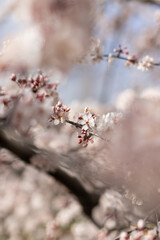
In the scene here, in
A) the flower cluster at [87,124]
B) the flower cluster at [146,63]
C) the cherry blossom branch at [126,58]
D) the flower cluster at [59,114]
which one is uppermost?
the cherry blossom branch at [126,58]

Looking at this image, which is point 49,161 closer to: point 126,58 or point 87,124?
point 87,124

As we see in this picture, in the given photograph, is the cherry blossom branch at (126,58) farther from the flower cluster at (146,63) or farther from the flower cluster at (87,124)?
the flower cluster at (87,124)

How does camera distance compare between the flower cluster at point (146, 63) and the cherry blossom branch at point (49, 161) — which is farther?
the flower cluster at point (146, 63)

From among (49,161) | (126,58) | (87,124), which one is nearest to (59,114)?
(87,124)

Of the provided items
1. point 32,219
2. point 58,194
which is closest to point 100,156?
point 58,194

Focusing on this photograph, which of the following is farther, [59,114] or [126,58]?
[126,58]

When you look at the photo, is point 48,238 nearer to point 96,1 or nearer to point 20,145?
point 20,145

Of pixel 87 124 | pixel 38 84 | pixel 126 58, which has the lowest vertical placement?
pixel 87 124

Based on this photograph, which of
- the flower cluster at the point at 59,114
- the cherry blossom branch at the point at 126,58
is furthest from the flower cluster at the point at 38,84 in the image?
the cherry blossom branch at the point at 126,58

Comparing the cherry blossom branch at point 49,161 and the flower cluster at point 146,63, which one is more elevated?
the flower cluster at point 146,63
